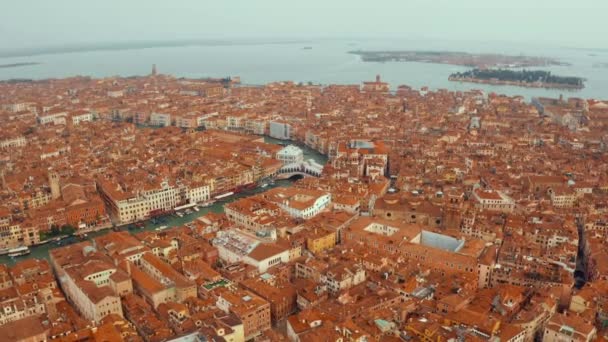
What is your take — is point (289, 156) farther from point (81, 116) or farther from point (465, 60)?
point (465, 60)

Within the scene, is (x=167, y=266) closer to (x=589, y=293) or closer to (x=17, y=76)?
(x=589, y=293)

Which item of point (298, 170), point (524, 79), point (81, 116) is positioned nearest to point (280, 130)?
point (298, 170)

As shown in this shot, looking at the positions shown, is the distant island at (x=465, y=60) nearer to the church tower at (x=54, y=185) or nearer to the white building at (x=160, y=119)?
the white building at (x=160, y=119)

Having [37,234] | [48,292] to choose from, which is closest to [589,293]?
[48,292]

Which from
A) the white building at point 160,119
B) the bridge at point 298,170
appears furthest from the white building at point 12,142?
the bridge at point 298,170

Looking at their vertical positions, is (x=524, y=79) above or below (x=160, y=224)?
above

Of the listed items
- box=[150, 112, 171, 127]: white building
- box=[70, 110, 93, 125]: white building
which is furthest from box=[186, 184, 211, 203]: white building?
box=[70, 110, 93, 125]: white building

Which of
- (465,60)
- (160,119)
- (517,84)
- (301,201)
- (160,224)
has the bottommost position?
(160,224)

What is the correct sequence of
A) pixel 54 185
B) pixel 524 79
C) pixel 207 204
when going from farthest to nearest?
1. pixel 524 79
2. pixel 207 204
3. pixel 54 185
